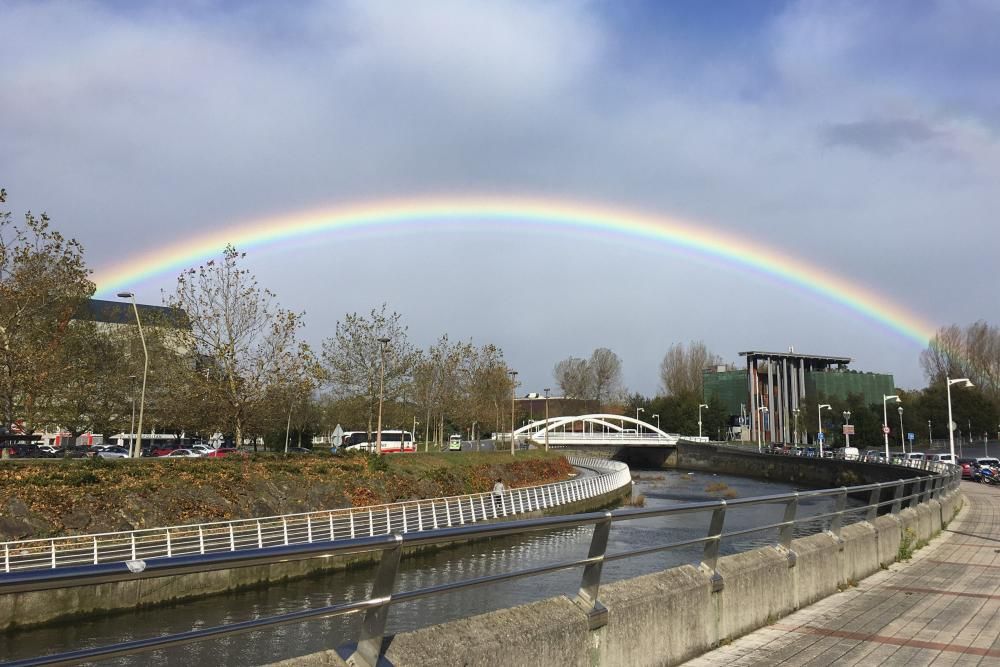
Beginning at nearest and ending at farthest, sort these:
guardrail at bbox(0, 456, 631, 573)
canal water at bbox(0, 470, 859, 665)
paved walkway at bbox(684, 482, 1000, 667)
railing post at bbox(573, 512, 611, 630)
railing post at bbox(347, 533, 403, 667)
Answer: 1. railing post at bbox(347, 533, 403, 667)
2. railing post at bbox(573, 512, 611, 630)
3. paved walkway at bbox(684, 482, 1000, 667)
4. canal water at bbox(0, 470, 859, 665)
5. guardrail at bbox(0, 456, 631, 573)

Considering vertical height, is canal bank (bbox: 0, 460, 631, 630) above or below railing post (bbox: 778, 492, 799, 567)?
below

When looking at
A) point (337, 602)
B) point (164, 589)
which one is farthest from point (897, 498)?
point (164, 589)

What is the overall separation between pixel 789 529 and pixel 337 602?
12.9 meters

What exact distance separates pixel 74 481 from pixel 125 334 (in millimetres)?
45842

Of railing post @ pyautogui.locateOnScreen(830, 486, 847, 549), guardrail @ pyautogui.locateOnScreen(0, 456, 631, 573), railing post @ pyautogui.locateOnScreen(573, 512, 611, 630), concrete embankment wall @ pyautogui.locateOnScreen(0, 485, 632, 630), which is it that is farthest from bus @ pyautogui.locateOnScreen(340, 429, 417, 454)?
railing post @ pyautogui.locateOnScreen(573, 512, 611, 630)

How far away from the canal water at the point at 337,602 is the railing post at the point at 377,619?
75.8 inches

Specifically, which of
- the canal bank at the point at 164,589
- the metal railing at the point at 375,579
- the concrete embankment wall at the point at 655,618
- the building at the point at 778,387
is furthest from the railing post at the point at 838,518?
the building at the point at 778,387

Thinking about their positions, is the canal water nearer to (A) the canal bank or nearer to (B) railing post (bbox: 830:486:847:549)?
(A) the canal bank

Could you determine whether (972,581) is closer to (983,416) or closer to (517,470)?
(517,470)

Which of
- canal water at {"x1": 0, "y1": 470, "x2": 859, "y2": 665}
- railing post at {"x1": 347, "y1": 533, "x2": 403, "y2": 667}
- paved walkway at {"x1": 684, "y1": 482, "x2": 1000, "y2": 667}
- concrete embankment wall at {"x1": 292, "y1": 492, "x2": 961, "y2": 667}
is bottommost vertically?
canal water at {"x1": 0, "y1": 470, "x2": 859, "y2": 665}

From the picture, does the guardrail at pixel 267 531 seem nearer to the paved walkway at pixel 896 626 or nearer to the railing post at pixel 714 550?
the railing post at pixel 714 550

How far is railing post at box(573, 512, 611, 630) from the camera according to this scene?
216 inches

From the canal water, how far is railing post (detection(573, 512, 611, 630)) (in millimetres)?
241

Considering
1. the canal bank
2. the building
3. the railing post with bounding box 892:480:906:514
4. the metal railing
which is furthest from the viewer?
the building
